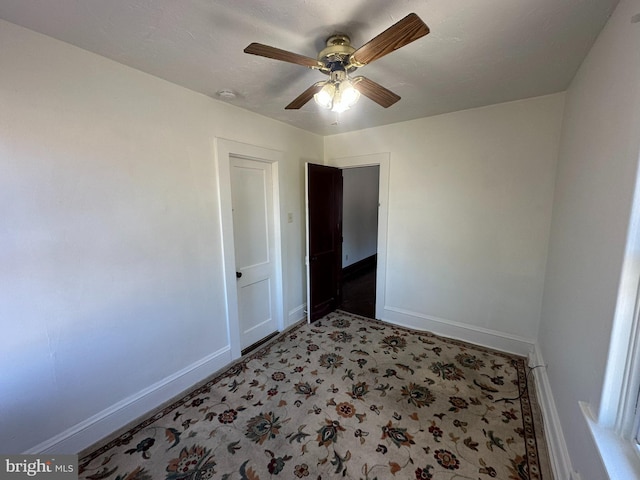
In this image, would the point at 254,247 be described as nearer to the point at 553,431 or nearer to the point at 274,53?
the point at 274,53

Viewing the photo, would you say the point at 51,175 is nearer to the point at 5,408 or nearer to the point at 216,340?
the point at 5,408

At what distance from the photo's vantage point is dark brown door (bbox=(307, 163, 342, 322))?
3213 mm

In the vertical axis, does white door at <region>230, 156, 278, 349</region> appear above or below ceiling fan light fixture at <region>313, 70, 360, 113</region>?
below

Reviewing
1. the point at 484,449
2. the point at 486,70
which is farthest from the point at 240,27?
the point at 484,449

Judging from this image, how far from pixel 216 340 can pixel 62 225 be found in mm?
1481

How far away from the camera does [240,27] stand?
4.42 feet

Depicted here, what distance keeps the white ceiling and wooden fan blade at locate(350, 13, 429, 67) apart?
202 mm

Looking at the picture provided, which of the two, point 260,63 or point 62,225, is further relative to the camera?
point 260,63

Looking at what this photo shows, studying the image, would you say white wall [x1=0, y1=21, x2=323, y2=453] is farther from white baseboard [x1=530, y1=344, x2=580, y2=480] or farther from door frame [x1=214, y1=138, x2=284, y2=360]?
white baseboard [x1=530, y1=344, x2=580, y2=480]

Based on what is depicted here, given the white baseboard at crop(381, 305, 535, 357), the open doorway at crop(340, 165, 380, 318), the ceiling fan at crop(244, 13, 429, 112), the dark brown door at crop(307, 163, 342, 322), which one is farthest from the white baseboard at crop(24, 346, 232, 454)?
the open doorway at crop(340, 165, 380, 318)

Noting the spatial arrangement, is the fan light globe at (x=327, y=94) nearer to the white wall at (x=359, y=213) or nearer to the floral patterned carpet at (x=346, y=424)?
the floral patterned carpet at (x=346, y=424)

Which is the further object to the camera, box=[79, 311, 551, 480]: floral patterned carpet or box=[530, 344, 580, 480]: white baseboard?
box=[79, 311, 551, 480]: floral patterned carpet
